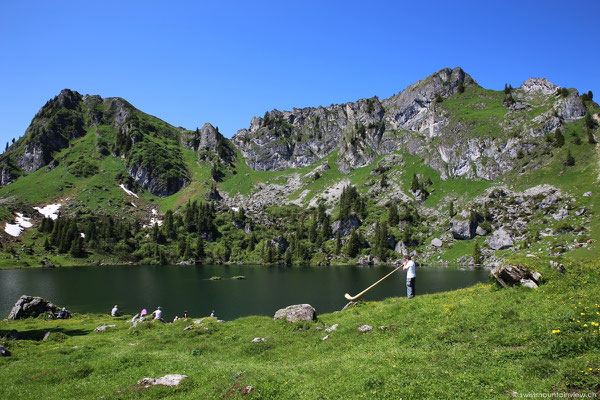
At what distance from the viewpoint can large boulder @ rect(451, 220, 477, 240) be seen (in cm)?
16025

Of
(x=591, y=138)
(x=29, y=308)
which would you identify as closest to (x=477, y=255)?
(x=591, y=138)

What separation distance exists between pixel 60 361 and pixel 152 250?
188079mm

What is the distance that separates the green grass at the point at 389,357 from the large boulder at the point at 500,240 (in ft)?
473

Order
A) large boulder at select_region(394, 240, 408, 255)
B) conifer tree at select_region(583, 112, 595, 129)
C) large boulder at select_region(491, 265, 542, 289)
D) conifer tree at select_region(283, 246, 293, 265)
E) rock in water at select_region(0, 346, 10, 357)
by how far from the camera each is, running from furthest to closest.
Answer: conifer tree at select_region(283, 246, 293, 265), large boulder at select_region(394, 240, 408, 255), conifer tree at select_region(583, 112, 595, 129), rock in water at select_region(0, 346, 10, 357), large boulder at select_region(491, 265, 542, 289)

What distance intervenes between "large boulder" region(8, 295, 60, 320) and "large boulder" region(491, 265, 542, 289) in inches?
2404

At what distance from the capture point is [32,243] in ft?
566

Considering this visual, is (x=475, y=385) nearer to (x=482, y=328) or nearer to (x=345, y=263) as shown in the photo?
(x=482, y=328)

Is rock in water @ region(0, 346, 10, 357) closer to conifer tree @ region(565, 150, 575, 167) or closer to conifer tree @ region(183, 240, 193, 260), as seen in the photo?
conifer tree @ region(183, 240, 193, 260)

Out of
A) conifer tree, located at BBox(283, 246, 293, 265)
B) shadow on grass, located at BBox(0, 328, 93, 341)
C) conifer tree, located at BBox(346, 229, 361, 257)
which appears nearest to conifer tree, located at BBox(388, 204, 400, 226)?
conifer tree, located at BBox(346, 229, 361, 257)

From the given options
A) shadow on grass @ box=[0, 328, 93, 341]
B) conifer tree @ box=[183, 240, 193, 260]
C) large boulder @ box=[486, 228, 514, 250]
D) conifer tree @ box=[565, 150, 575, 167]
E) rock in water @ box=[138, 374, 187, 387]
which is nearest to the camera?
rock in water @ box=[138, 374, 187, 387]

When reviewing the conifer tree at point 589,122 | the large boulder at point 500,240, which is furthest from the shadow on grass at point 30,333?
the conifer tree at point 589,122

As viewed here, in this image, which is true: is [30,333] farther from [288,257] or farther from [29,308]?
[288,257]

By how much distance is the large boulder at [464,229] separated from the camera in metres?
160

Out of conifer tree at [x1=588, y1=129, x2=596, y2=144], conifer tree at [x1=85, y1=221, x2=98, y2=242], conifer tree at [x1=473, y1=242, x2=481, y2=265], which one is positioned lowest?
conifer tree at [x1=473, y1=242, x2=481, y2=265]
